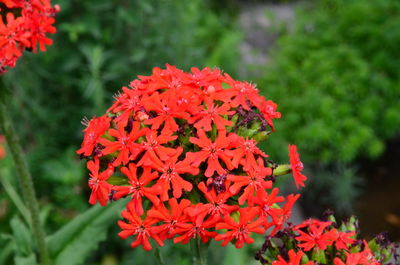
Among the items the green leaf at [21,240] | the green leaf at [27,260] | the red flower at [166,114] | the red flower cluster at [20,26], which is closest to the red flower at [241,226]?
the red flower at [166,114]

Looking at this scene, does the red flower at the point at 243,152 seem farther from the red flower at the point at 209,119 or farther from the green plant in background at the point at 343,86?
the green plant in background at the point at 343,86

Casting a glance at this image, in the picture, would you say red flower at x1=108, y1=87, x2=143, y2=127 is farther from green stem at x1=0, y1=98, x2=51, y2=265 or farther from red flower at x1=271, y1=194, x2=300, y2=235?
green stem at x1=0, y1=98, x2=51, y2=265

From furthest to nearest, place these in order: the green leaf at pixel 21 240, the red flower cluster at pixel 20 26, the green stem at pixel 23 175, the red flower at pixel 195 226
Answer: the green leaf at pixel 21 240 → the green stem at pixel 23 175 → the red flower cluster at pixel 20 26 → the red flower at pixel 195 226

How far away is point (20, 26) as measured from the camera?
193cm

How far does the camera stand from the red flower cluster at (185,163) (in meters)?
1.53

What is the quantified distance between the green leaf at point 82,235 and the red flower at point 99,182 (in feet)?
2.21

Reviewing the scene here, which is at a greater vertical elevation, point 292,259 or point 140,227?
point 140,227

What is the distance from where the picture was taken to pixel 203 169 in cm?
163

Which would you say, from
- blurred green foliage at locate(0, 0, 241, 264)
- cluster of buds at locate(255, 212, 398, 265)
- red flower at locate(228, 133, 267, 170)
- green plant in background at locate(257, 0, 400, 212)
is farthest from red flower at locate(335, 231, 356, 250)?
green plant in background at locate(257, 0, 400, 212)

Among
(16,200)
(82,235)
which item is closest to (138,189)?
(82,235)

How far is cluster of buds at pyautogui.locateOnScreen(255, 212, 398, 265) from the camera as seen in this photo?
64.1 inches

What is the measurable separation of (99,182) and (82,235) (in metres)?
0.85

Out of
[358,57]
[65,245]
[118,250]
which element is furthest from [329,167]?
[65,245]

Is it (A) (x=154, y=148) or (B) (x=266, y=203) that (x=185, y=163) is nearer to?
(A) (x=154, y=148)
